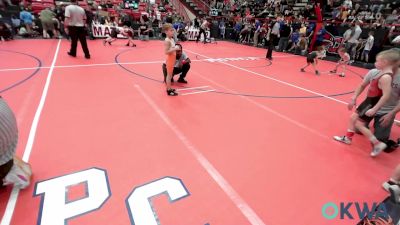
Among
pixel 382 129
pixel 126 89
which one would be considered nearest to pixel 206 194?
pixel 382 129

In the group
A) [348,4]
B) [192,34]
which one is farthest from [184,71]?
[348,4]

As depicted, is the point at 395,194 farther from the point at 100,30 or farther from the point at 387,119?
the point at 100,30

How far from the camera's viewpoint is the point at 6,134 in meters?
2.10

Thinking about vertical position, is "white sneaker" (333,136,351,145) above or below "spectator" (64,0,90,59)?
below

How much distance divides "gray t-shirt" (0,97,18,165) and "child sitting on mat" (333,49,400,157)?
12.9 ft

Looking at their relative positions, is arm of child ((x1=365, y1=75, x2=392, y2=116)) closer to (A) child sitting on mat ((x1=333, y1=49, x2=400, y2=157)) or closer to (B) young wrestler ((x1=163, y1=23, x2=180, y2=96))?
(A) child sitting on mat ((x1=333, y1=49, x2=400, y2=157))

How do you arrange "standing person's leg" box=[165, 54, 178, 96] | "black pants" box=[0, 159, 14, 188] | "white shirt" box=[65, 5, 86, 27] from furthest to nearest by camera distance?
"white shirt" box=[65, 5, 86, 27] → "standing person's leg" box=[165, 54, 178, 96] → "black pants" box=[0, 159, 14, 188]

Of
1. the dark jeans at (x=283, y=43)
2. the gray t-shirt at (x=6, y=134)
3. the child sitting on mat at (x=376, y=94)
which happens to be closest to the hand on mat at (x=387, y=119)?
the child sitting on mat at (x=376, y=94)

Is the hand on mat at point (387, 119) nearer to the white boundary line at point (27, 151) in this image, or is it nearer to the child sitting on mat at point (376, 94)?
the child sitting on mat at point (376, 94)

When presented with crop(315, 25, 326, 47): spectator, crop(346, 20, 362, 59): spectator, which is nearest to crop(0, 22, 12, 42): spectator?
crop(315, 25, 326, 47): spectator

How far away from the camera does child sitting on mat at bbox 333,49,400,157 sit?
3010 millimetres

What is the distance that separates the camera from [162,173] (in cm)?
268

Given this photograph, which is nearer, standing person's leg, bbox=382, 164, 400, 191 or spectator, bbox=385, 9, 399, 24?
standing person's leg, bbox=382, 164, 400, 191

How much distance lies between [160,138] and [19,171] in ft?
5.28
